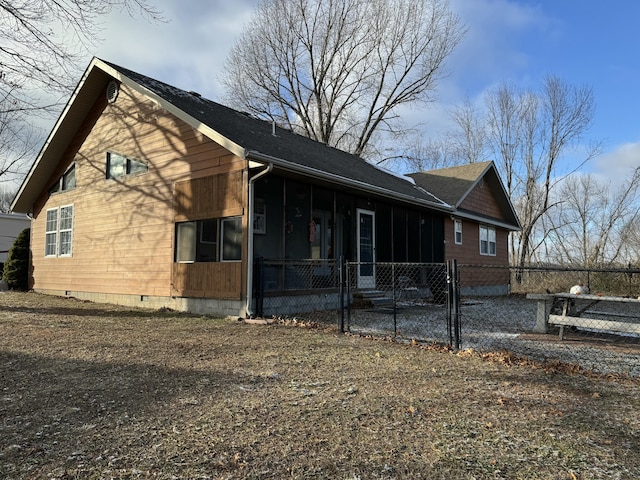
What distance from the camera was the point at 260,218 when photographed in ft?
36.6

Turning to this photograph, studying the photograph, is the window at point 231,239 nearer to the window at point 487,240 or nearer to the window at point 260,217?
the window at point 260,217

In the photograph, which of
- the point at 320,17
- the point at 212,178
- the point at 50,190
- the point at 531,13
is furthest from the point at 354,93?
the point at 212,178

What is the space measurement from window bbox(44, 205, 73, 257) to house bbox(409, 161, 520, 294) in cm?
1239

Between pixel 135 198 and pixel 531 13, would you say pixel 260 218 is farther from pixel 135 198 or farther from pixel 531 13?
pixel 531 13

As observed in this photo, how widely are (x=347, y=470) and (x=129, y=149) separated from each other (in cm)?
1096

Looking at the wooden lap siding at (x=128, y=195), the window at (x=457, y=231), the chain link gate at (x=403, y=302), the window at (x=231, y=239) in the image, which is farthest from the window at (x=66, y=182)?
the window at (x=457, y=231)

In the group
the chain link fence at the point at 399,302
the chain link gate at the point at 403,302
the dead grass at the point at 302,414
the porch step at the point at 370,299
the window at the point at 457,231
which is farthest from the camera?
the window at the point at 457,231

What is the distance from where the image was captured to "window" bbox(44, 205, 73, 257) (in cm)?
1350

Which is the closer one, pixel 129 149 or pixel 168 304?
pixel 168 304

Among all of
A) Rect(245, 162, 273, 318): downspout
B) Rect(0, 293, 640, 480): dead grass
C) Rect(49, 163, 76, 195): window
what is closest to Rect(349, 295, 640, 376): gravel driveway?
Rect(0, 293, 640, 480): dead grass

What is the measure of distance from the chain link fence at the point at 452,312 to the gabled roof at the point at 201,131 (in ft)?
6.77

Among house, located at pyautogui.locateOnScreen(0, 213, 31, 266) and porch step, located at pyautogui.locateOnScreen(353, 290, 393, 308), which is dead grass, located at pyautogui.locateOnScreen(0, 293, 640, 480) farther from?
house, located at pyautogui.locateOnScreen(0, 213, 31, 266)

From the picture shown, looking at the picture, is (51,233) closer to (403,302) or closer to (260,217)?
(260,217)

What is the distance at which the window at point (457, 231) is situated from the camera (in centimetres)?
1694
